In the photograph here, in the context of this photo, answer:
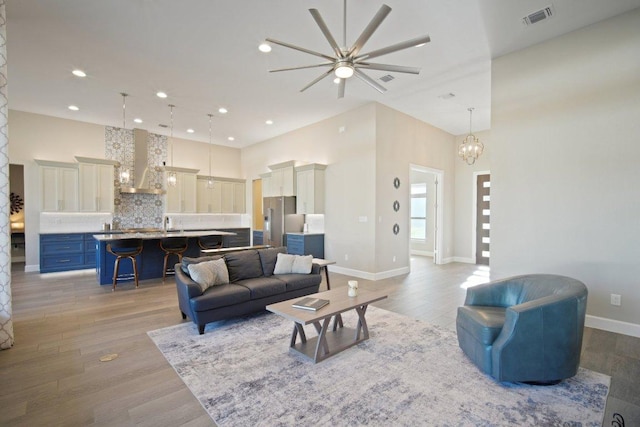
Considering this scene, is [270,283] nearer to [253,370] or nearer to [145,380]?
[253,370]

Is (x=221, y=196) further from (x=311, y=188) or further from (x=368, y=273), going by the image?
(x=368, y=273)

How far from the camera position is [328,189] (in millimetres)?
7066

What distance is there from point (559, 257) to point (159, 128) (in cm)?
904

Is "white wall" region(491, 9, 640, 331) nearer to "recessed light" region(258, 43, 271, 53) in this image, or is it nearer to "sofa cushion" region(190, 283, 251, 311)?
"recessed light" region(258, 43, 271, 53)

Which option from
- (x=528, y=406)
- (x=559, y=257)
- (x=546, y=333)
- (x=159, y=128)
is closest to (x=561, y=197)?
(x=559, y=257)

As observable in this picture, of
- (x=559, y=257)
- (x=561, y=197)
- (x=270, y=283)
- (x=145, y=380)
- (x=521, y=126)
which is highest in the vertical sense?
(x=521, y=126)

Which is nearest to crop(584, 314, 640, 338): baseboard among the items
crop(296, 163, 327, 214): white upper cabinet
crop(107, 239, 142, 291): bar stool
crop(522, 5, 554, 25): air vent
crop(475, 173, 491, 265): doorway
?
crop(522, 5, 554, 25): air vent

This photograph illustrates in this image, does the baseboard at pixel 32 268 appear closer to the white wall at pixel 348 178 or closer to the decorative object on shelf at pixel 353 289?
the white wall at pixel 348 178

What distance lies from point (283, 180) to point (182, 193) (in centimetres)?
324

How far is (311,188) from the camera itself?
6.99 metres

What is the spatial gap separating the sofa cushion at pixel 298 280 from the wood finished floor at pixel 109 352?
107 cm

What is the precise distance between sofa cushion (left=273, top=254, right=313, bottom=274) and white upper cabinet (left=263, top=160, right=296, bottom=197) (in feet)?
10.6

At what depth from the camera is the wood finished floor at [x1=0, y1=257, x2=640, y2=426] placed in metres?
2.08

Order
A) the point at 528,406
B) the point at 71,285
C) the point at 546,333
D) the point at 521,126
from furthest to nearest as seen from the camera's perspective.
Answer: the point at 71,285, the point at 521,126, the point at 546,333, the point at 528,406
